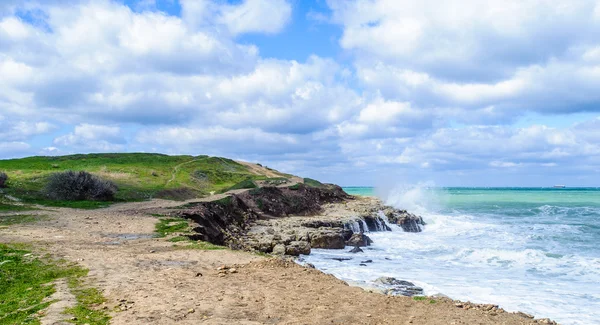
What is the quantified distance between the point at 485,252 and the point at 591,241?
11.5m

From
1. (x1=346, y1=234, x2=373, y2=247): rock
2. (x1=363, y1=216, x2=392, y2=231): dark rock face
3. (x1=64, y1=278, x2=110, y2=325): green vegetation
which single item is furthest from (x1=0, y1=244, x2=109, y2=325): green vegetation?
(x1=363, y1=216, x2=392, y2=231): dark rock face

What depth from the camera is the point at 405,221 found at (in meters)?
41.2

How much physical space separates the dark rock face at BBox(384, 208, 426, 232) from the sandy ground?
27.4 m

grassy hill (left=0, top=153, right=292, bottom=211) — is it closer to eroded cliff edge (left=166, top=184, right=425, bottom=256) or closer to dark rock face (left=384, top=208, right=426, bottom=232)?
eroded cliff edge (left=166, top=184, right=425, bottom=256)

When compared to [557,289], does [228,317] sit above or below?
above

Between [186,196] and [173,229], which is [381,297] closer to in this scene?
[173,229]

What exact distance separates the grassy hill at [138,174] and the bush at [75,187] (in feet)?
3.24

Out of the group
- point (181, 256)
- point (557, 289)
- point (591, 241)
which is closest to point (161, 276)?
point (181, 256)

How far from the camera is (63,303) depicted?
9.11m

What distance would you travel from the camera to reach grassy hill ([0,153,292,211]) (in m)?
37.8

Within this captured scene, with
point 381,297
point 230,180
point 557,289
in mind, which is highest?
point 230,180

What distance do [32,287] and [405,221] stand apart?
114 feet

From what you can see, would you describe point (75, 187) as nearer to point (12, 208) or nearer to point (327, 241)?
point (12, 208)

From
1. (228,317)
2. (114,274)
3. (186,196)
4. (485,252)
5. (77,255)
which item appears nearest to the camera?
(228,317)
